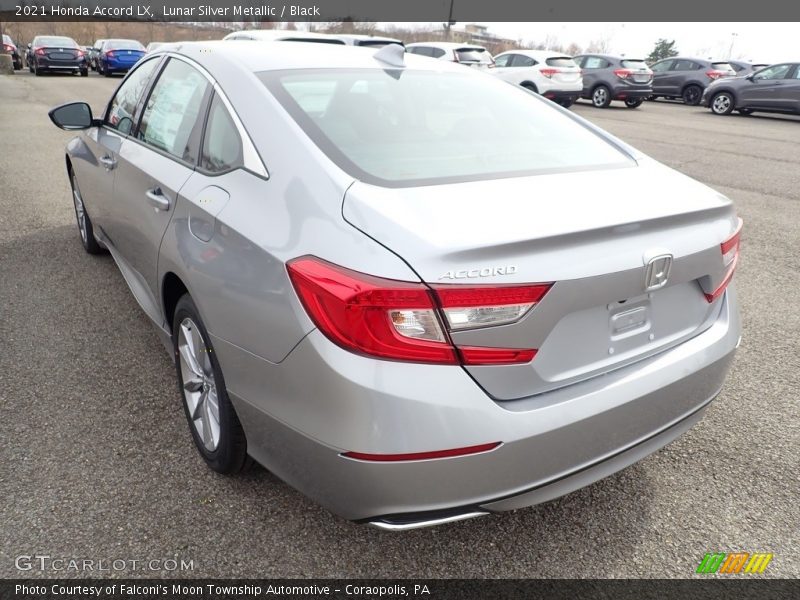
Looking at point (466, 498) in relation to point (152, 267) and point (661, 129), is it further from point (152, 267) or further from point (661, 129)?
point (661, 129)

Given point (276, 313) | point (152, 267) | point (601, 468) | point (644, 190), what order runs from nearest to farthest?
point (276, 313), point (601, 468), point (644, 190), point (152, 267)

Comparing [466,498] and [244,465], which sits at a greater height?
[466,498]

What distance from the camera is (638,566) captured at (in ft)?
7.00

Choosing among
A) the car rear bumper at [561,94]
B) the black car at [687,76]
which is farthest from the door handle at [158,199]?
the black car at [687,76]

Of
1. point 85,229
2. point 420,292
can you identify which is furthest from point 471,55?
point 420,292

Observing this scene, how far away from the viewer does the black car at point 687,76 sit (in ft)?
70.9

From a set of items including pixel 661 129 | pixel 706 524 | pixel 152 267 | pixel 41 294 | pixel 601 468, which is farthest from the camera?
pixel 661 129

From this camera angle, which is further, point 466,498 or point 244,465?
point 244,465

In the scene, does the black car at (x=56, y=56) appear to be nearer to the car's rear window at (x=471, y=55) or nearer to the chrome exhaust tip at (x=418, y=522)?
the car's rear window at (x=471, y=55)

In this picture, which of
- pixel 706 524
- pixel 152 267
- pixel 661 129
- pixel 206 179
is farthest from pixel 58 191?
pixel 661 129

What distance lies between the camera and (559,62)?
17.9 meters

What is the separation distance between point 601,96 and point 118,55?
61.4 feet

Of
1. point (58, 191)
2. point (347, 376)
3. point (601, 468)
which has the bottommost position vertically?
point (58, 191)

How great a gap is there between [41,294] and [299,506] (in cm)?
277
